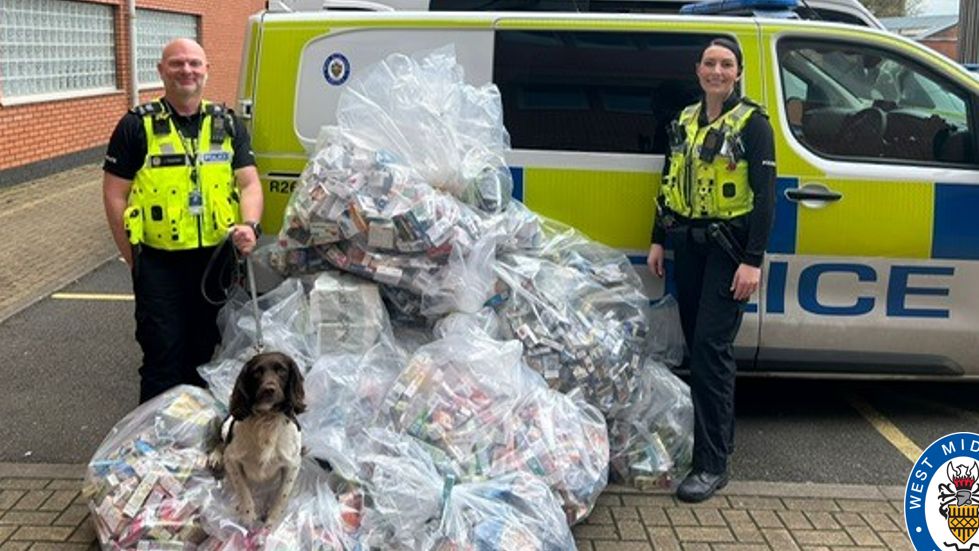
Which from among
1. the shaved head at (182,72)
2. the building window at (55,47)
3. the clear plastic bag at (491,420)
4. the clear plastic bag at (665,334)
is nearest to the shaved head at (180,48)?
the shaved head at (182,72)

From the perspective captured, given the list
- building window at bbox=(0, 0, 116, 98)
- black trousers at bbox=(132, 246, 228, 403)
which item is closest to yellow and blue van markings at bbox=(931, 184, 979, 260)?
black trousers at bbox=(132, 246, 228, 403)

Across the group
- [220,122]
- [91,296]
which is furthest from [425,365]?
[91,296]

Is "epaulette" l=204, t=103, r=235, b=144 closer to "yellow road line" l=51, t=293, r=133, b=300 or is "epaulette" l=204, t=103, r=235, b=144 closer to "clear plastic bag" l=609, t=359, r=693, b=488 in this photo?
"clear plastic bag" l=609, t=359, r=693, b=488

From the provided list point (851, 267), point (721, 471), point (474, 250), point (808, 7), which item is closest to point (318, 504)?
point (474, 250)

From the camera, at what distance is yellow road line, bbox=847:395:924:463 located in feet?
14.0

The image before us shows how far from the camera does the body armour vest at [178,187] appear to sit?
3529 millimetres

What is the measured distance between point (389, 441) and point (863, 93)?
2.65 meters

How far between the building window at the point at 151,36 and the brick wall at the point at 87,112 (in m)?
0.16

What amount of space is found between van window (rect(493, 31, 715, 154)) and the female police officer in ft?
1.03

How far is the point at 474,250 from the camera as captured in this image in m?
3.74

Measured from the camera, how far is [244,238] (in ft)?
11.6

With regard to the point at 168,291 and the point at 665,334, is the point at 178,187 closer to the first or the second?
the point at 168,291

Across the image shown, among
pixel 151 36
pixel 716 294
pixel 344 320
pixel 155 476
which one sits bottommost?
pixel 155 476

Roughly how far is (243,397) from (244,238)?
0.80 meters
